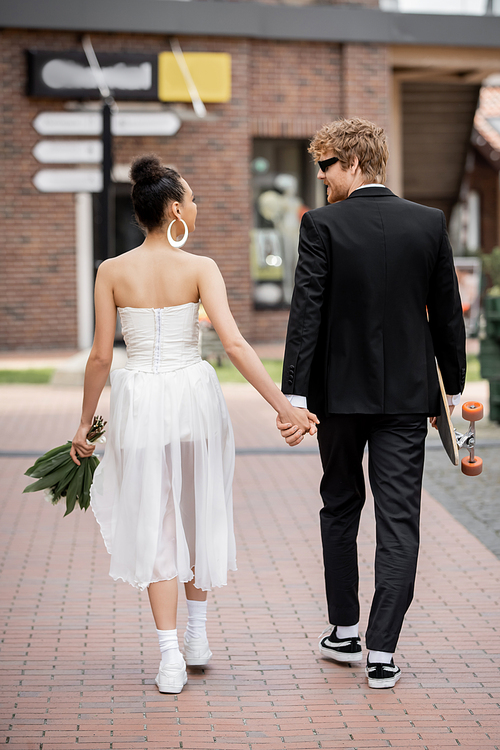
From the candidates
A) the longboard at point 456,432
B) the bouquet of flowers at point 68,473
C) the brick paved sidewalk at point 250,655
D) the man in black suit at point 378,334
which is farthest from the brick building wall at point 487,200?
the bouquet of flowers at point 68,473

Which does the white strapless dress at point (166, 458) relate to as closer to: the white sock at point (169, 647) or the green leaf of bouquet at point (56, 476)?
the white sock at point (169, 647)

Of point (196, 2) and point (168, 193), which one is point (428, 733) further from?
point (196, 2)

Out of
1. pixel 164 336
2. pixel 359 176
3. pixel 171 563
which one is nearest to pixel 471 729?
pixel 171 563

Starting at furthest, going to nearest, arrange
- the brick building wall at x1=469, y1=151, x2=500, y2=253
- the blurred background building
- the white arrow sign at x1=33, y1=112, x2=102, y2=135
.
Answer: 1. the brick building wall at x1=469, y1=151, x2=500, y2=253
2. the blurred background building
3. the white arrow sign at x1=33, y1=112, x2=102, y2=135

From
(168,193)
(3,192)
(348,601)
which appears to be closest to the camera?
(168,193)

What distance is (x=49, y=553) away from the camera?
555 centimetres

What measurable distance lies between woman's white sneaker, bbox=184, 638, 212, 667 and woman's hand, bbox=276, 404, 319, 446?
862mm

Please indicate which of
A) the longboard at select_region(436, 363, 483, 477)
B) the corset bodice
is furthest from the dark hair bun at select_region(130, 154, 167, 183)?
the longboard at select_region(436, 363, 483, 477)

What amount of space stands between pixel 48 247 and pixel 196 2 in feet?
15.1

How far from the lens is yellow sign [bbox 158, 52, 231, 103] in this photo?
53.0 ft

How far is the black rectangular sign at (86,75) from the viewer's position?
1586 centimetres

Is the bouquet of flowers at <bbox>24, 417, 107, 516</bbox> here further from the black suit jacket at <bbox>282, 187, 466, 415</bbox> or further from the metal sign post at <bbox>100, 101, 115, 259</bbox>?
the metal sign post at <bbox>100, 101, 115, 259</bbox>

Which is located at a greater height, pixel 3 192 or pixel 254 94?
pixel 254 94

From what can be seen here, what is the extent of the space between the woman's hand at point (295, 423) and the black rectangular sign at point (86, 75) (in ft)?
44.0
